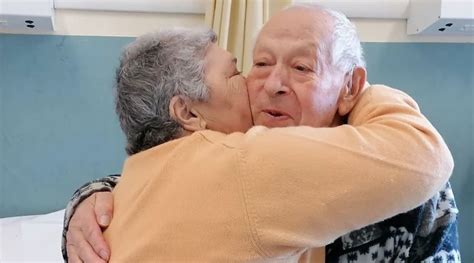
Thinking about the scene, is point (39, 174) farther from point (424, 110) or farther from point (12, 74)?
point (424, 110)

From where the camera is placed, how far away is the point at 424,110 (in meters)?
2.08

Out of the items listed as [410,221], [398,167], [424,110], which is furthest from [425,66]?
[398,167]

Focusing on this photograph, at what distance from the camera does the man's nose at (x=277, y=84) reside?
0.94 metres

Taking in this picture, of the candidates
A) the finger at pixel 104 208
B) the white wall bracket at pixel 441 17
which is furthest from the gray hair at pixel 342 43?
the white wall bracket at pixel 441 17

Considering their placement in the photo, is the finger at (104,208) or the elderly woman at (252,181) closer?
the elderly woman at (252,181)

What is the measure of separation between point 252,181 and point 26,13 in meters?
1.34

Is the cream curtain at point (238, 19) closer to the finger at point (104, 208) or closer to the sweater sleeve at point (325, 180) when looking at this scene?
the finger at point (104, 208)

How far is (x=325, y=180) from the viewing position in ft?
2.27

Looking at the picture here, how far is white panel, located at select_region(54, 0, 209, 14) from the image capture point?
1896 millimetres

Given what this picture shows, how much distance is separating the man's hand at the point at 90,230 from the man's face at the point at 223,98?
0.81 ft

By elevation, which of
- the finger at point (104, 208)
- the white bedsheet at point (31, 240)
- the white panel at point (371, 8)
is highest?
the white panel at point (371, 8)

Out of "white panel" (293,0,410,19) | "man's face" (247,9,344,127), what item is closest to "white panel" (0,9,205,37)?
"white panel" (293,0,410,19)

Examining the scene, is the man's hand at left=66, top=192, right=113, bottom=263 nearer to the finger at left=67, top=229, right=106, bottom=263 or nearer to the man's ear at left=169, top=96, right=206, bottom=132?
the finger at left=67, top=229, right=106, bottom=263

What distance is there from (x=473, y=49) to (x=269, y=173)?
1.71 meters
